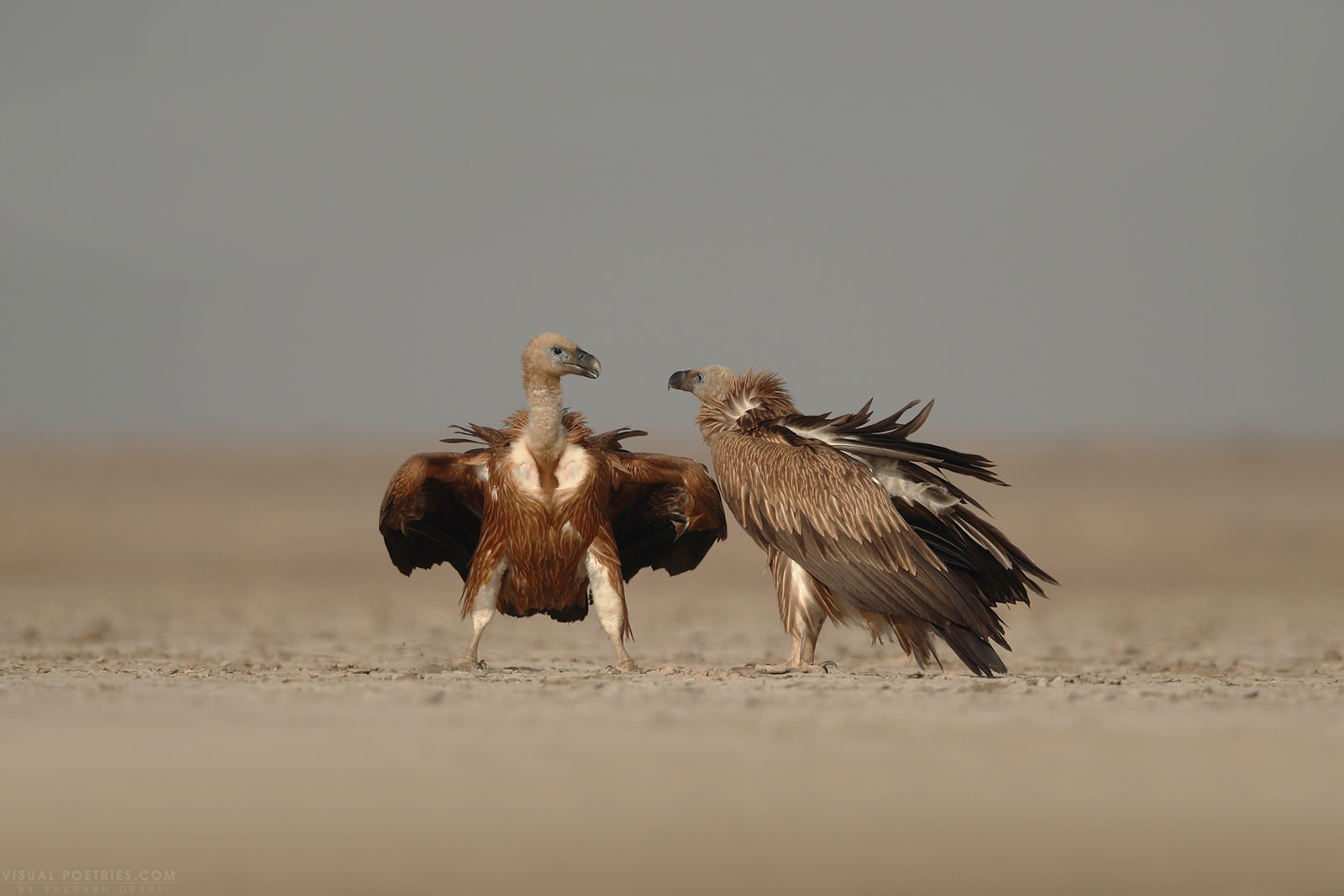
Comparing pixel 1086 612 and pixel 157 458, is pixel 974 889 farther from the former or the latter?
pixel 157 458

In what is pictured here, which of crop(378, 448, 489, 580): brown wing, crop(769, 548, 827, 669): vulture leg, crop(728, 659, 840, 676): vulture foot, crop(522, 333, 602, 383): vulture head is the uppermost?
crop(522, 333, 602, 383): vulture head

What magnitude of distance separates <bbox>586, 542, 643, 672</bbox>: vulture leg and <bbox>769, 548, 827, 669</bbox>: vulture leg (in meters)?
1.08

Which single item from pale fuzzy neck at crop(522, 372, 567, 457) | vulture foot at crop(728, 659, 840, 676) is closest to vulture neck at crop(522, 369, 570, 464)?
pale fuzzy neck at crop(522, 372, 567, 457)

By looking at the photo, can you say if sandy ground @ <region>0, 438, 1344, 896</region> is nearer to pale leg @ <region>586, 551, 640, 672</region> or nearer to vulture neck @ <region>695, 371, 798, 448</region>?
pale leg @ <region>586, 551, 640, 672</region>

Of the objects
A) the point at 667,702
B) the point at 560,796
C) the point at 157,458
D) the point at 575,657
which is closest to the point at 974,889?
the point at 560,796

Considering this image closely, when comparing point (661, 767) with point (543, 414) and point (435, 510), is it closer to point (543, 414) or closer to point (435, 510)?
point (543, 414)

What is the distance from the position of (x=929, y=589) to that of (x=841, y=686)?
3.75 feet

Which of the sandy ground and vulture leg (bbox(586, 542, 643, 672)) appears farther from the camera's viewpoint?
vulture leg (bbox(586, 542, 643, 672))

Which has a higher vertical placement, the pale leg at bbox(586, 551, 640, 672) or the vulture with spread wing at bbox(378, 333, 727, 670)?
the vulture with spread wing at bbox(378, 333, 727, 670)

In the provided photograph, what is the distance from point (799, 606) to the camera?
428 inches

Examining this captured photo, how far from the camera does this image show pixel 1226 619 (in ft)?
61.4

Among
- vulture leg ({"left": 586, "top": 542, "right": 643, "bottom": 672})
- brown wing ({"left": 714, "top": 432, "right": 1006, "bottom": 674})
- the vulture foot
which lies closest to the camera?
brown wing ({"left": 714, "top": 432, "right": 1006, "bottom": 674})

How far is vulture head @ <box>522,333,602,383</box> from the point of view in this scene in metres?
11.3

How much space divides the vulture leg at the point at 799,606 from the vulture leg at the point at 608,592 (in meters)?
1.08
